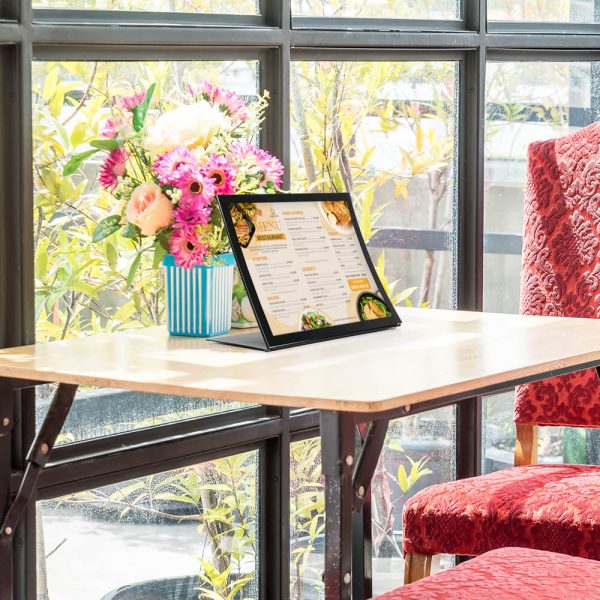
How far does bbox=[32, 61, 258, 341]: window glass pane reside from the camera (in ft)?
6.91

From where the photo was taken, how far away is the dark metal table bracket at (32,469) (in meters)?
1.88

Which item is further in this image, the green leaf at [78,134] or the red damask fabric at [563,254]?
the red damask fabric at [563,254]

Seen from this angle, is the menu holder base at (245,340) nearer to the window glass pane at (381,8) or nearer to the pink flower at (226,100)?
the pink flower at (226,100)

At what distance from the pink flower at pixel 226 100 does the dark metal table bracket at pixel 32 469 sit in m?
0.58

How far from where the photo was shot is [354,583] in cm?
203

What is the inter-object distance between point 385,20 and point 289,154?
0.43 metres

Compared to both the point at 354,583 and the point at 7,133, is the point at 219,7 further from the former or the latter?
the point at 354,583

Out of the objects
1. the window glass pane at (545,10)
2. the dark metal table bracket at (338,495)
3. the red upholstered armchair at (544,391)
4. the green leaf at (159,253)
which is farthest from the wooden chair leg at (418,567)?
the window glass pane at (545,10)

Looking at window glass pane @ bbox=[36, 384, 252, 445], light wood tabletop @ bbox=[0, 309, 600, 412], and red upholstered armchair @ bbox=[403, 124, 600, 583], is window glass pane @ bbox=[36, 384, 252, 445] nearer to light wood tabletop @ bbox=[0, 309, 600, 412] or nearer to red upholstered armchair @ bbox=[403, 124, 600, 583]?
light wood tabletop @ bbox=[0, 309, 600, 412]

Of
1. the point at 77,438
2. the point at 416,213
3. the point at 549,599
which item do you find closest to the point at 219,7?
the point at 416,213

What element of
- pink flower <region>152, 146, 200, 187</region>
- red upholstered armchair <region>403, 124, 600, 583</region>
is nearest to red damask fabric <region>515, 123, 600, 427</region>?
red upholstered armchair <region>403, 124, 600, 583</region>

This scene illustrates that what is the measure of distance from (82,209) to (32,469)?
1.72 ft

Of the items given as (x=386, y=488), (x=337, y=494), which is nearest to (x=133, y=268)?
(x=337, y=494)

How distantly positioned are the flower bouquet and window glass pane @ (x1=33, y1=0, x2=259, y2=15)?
22 centimetres
